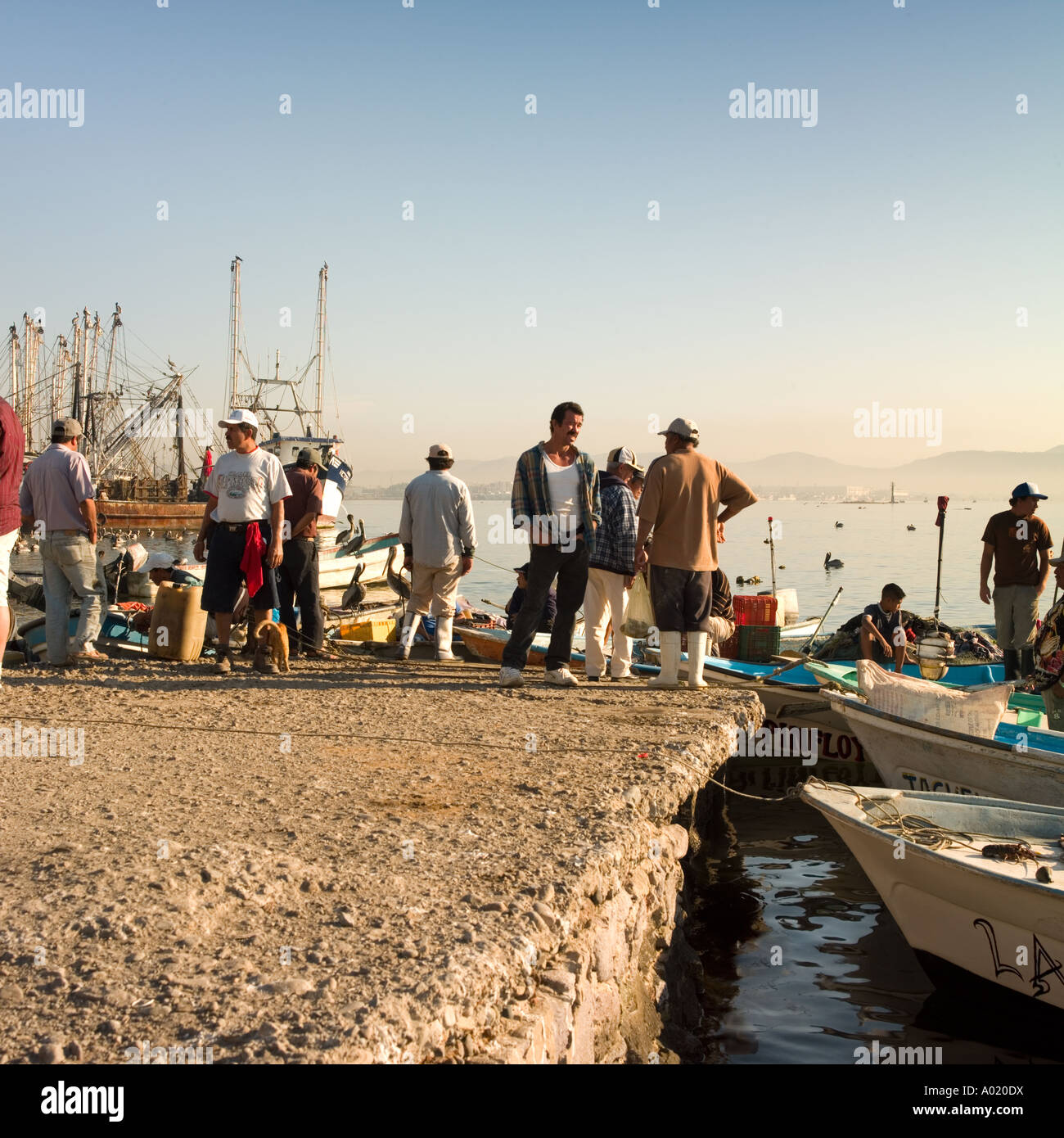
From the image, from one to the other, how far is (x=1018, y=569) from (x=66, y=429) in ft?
33.0

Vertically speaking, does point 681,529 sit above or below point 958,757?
above

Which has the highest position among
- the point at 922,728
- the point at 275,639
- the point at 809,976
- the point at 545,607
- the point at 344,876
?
the point at 545,607

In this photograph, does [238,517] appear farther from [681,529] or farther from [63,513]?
[681,529]

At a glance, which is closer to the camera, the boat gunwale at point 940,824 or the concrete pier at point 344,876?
the concrete pier at point 344,876

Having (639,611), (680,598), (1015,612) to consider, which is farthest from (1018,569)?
(680,598)

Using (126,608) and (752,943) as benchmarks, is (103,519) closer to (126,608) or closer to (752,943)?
(126,608)

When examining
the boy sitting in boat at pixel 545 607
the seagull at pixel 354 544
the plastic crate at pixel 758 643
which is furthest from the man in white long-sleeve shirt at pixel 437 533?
the seagull at pixel 354 544

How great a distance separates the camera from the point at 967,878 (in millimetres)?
6488

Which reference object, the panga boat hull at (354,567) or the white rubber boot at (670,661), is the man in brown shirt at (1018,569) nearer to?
the white rubber boot at (670,661)

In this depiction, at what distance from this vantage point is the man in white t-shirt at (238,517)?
8.96m

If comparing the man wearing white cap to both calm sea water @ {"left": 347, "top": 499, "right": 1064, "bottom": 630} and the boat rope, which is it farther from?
the boat rope

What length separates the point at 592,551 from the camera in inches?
355

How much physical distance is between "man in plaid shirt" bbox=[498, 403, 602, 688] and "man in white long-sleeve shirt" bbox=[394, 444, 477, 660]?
1528mm
